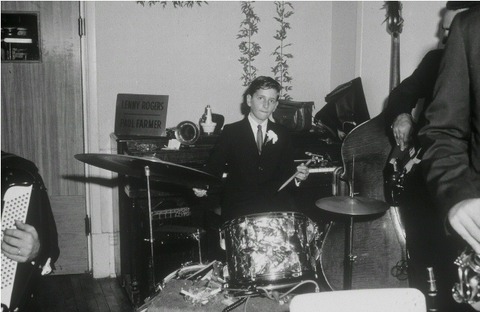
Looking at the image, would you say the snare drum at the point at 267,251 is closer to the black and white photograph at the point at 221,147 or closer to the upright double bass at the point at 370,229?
the black and white photograph at the point at 221,147

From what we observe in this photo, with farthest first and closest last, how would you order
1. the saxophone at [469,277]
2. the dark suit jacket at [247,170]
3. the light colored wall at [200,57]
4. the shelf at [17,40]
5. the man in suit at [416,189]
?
Answer: 1. the light colored wall at [200,57]
2. the shelf at [17,40]
3. the dark suit jacket at [247,170]
4. the man in suit at [416,189]
5. the saxophone at [469,277]

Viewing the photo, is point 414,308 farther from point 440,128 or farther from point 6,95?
point 6,95

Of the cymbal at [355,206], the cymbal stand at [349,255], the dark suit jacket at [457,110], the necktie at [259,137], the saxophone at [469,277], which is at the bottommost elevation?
the cymbal stand at [349,255]

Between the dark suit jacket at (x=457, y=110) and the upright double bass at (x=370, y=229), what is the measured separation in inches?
72.3

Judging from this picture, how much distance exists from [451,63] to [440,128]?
0.45 ft

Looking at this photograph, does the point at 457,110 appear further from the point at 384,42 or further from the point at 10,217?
the point at 384,42

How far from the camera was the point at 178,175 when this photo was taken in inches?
116

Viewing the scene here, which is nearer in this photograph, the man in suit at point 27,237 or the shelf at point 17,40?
the man in suit at point 27,237

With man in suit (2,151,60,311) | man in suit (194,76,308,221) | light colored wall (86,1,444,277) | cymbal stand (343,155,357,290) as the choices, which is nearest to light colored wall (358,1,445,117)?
light colored wall (86,1,444,277)

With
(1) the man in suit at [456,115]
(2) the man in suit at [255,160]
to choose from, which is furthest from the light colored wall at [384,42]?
(1) the man in suit at [456,115]

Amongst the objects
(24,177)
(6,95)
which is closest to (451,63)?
(24,177)

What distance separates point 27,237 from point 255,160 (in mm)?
1920

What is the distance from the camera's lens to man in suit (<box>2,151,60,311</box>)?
1972 mm

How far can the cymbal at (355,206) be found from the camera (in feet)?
9.04
